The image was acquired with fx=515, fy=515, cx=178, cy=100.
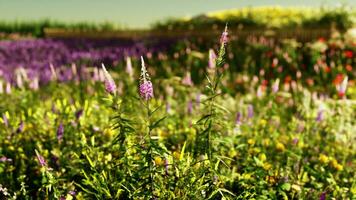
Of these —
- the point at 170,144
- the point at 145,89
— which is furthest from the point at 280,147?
the point at 145,89

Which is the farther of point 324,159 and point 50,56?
point 50,56

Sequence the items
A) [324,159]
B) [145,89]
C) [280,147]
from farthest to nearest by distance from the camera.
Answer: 1. [280,147]
2. [324,159]
3. [145,89]

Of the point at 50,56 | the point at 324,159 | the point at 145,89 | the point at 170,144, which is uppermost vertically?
the point at 145,89

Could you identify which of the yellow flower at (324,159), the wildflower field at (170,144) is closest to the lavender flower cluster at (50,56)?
the wildflower field at (170,144)

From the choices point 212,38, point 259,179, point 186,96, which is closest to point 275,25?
point 212,38

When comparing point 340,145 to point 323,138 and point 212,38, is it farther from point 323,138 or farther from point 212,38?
point 212,38

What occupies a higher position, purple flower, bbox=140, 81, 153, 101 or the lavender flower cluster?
purple flower, bbox=140, 81, 153, 101

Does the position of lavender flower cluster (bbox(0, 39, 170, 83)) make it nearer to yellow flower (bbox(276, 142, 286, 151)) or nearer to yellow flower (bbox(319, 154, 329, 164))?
yellow flower (bbox(276, 142, 286, 151))

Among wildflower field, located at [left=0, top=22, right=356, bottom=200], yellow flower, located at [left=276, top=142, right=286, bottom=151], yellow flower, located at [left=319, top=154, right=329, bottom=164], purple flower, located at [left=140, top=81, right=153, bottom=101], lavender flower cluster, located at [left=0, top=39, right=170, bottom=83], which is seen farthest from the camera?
lavender flower cluster, located at [left=0, top=39, right=170, bottom=83]

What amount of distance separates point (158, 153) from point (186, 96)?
133 inches

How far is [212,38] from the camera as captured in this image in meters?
14.5

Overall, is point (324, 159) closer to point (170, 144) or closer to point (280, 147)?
point (280, 147)

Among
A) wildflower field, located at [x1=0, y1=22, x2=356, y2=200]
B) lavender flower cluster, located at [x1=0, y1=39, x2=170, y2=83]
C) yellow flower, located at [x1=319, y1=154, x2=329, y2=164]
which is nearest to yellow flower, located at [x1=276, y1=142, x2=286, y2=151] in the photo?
wildflower field, located at [x1=0, y1=22, x2=356, y2=200]

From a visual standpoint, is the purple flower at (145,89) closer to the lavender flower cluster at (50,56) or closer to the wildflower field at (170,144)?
the wildflower field at (170,144)
